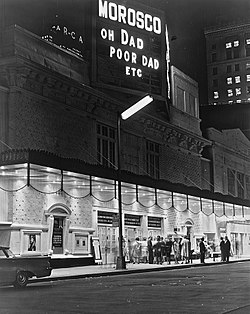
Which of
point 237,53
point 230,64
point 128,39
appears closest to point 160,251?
point 128,39

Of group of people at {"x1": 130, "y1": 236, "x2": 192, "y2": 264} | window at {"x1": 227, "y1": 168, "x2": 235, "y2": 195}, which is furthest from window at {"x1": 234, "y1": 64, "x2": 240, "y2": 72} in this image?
window at {"x1": 227, "y1": 168, "x2": 235, "y2": 195}

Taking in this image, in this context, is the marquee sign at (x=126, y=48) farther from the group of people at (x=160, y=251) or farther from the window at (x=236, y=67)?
the window at (x=236, y=67)

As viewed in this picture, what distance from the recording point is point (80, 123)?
23109 millimetres

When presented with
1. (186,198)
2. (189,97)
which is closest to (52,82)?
(186,198)

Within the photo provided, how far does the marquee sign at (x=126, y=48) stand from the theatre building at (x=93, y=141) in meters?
0.05

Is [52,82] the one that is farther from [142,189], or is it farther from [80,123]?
[142,189]

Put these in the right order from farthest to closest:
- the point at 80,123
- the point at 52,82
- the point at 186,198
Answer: the point at 186,198
the point at 80,123
the point at 52,82

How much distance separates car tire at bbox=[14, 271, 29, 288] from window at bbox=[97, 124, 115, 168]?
→ 1237cm

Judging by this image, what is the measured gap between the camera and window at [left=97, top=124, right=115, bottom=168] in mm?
24469

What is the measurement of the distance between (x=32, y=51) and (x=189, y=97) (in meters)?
14.4

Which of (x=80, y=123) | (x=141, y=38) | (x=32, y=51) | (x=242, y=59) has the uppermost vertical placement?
(x=141, y=38)

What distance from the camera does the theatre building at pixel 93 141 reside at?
19.0 meters

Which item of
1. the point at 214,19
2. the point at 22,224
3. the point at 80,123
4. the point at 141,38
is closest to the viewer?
the point at 214,19

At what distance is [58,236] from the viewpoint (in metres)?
20.7
